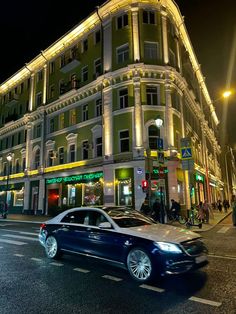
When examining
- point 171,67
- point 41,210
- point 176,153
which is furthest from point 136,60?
point 41,210

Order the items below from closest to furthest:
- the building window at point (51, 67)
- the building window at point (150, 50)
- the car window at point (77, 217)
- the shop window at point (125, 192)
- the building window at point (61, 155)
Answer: the car window at point (77, 217)
the shop window at point (125, 192)
the building window at point (150, 50)
the building window at point (61, 155)
the building window at point (51, 67)

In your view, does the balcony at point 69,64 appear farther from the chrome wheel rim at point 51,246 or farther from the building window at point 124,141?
the chrome wheel rim at point 51,246

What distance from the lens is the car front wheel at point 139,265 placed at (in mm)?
5723

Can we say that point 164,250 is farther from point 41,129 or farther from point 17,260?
point 41,129

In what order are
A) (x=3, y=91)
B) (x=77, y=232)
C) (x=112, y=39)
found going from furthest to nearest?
(x=3, y=91), (x=112, y=39), (x=77, y=232)

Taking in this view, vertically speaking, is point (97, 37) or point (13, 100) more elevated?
point (97, 37)

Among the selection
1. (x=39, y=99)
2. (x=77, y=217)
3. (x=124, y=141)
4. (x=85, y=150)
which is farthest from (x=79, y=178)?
(x=77, y=217)

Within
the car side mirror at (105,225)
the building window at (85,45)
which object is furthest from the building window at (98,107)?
the car side mirror at (105,225)

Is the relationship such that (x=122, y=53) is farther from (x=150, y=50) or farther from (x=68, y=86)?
(x=68, y=86)

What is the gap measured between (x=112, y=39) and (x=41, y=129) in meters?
14.2

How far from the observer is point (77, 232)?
750cm

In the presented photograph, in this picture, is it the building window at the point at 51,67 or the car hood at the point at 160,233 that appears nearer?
the car hood at the point at 160,233

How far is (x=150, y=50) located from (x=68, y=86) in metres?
10.6

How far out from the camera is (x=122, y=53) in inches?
989
